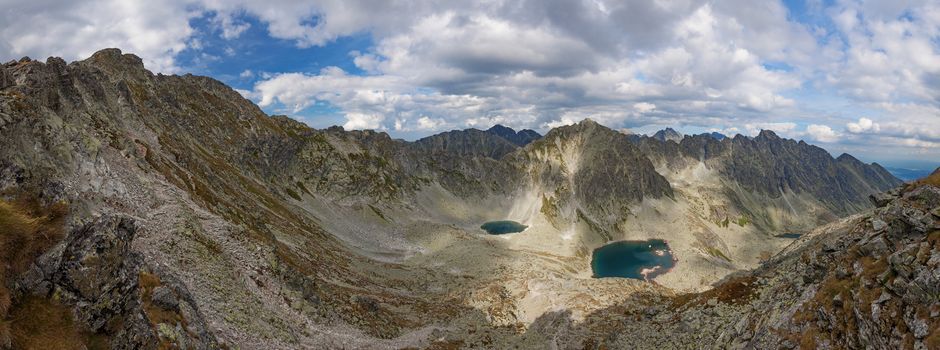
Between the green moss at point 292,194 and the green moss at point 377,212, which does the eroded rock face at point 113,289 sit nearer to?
the green moss at point 292,194

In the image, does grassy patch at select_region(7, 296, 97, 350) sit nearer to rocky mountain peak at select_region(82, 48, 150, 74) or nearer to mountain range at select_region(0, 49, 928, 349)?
mountain range at select_region(0, 49, 928, 349)

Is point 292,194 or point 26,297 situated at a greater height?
point 26,297

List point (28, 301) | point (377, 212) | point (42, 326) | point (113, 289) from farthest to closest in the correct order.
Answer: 1. point (377, 212)
2. point (113, 289)
3. point (28, 301)
4. point (42, 326)

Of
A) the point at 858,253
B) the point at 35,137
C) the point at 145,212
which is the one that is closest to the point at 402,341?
the point at 145,212

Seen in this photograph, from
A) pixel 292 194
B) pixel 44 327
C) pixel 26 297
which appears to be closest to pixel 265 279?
pixel 26 297

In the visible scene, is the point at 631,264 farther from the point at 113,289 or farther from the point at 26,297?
the point at 26,297

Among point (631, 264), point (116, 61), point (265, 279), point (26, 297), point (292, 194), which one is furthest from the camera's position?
point (631, 264)

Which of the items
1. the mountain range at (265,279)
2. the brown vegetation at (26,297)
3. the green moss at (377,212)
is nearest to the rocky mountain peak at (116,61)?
the mountain range at (265,279)

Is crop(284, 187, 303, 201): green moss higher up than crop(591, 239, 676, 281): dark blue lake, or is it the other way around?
crop(284, 187, 303, 201): green moss

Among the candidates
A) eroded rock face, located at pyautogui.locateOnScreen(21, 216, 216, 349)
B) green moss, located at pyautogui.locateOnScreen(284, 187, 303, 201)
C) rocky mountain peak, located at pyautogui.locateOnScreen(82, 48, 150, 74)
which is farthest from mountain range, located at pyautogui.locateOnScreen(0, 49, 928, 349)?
green moss, located at pyautogui.locateOnScreen(284, 187, 303, 201)
